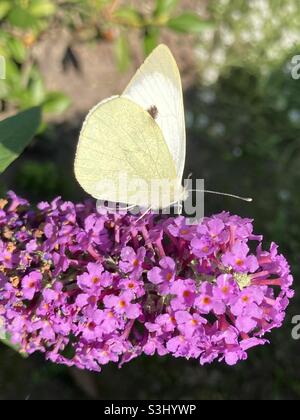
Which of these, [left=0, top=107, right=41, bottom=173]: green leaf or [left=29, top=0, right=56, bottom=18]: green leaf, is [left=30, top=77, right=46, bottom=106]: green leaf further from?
[left=0, top=107, right=41, bottom=173]: green leaf

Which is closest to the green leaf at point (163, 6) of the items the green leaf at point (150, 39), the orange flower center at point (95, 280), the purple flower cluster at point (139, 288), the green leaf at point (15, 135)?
the green leaf at point (150, 39)

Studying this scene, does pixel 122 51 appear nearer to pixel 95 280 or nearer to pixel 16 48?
pixel 16 48

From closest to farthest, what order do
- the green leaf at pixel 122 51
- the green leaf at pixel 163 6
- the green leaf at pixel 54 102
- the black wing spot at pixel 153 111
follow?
the black wing spot at pixel 153 111 < the green leaf at pixel 163 6 < the green leaf at pixel 54 102 < the green leaf at pixel 122 51

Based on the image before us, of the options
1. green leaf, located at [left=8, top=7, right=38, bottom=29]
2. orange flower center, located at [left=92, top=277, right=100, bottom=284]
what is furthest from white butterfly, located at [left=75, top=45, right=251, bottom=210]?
green leaf, located at [left=8, top=7, right=38, bottom=29]

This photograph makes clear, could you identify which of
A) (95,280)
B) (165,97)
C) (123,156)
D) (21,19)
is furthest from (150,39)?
(95,280)

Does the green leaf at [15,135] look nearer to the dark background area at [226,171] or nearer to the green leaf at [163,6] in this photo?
the dark background area at [226,171]

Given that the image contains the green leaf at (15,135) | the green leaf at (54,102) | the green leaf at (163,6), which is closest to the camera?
the green leaf at (15,135)
